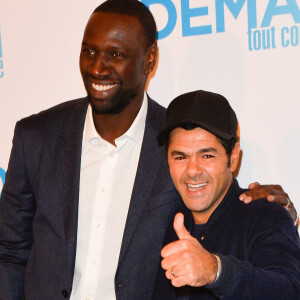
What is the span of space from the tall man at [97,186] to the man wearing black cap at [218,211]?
0.41 ft

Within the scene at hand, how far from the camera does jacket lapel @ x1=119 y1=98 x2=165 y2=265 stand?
1906mm

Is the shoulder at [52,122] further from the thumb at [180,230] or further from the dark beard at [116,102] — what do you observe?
the thumb at [180,230]

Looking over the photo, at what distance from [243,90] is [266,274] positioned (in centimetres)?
108

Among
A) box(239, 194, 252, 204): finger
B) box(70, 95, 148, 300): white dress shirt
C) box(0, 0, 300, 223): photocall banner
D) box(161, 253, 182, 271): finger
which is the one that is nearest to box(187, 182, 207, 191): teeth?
box(239, 194, 252, 204): finger

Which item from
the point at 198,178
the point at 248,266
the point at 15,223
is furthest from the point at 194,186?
the point at 15,223

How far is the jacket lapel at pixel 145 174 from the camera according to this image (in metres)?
1.91

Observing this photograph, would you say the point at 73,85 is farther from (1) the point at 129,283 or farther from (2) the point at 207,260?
(2) the point at 207,260

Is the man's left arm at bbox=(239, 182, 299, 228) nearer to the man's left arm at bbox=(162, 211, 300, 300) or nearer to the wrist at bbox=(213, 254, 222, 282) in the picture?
the man's left arm at bbox=(162, 211, 300, 300)

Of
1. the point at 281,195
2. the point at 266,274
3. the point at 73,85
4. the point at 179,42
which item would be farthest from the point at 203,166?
A: the point at 73,85

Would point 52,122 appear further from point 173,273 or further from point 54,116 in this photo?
point 173,273

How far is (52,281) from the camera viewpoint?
1979 millimetres

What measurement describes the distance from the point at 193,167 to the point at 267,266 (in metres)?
0.38

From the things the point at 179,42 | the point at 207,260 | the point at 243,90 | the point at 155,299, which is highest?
the point at 179,42

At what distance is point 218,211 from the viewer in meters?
1.74
